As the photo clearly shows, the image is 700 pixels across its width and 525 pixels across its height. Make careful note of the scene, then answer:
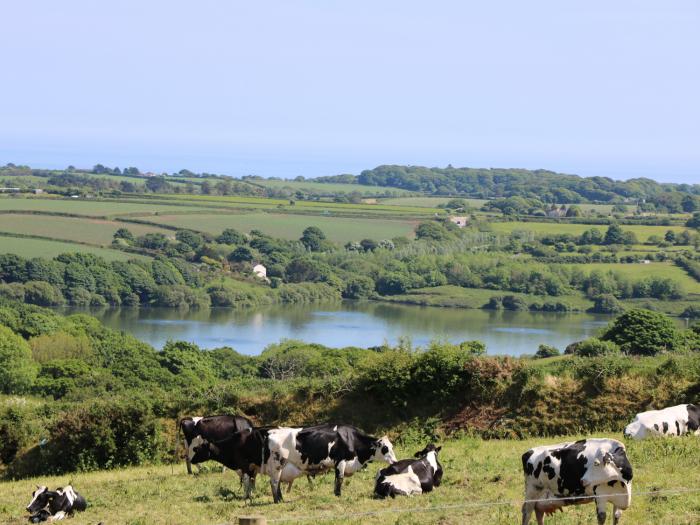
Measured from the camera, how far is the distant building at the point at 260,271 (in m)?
122

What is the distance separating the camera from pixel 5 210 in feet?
449

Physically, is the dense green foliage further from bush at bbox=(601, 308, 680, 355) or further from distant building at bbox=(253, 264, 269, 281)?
distant building at bbox=(253, 264, 269, 281)

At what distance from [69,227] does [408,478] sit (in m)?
Result: 119

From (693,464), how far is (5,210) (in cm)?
13094

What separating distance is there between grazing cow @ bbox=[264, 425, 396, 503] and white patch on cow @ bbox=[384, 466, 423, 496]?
64 cm

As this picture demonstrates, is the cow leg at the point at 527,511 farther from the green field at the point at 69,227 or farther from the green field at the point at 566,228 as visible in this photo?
the green field at the point at 566,228

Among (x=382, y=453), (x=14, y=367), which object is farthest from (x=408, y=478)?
(x=14, y=367)

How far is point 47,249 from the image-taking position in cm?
11612

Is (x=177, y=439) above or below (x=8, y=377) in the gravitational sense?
above

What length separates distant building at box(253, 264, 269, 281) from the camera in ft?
402

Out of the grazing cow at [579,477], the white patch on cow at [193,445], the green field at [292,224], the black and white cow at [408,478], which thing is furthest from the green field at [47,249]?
the grazing cow at [579,477]

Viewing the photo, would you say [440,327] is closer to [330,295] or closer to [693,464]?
[330,295]

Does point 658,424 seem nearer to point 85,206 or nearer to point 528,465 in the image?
point 528,465

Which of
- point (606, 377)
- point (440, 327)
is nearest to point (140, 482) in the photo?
point (606, 377)
